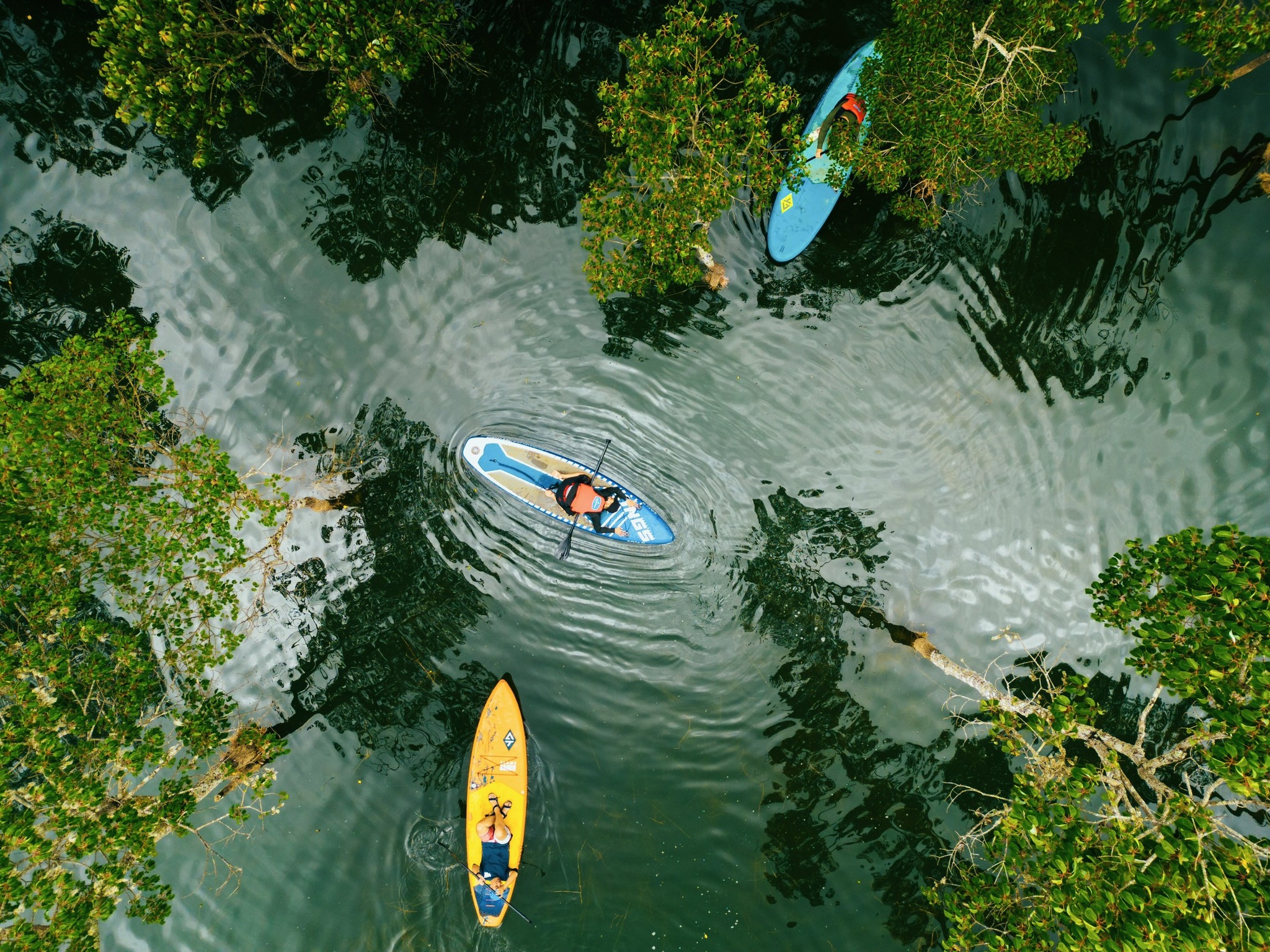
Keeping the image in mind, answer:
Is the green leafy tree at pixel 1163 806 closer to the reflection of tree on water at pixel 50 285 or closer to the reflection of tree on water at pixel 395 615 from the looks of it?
the reflection of tree on water at pixel 395 615

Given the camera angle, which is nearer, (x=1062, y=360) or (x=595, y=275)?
(x=595, y=275)

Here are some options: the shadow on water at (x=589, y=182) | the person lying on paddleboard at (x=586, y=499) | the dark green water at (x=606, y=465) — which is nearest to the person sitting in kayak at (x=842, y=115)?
the shadow on water at (x=589, y=182)

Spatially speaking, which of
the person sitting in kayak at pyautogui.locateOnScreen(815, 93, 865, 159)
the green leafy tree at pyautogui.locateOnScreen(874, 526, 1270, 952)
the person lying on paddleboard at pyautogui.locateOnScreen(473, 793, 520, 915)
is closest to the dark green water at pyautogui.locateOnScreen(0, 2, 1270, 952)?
the person lying on paddleboard at pyautogui.locateOnScreen(473, 793, 520, 915)

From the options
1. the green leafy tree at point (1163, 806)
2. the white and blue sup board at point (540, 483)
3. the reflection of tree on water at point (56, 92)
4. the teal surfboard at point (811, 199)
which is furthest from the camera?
the white and blue sup board at point (540, 483)

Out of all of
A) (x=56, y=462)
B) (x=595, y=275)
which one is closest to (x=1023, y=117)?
(x=595, y=275)

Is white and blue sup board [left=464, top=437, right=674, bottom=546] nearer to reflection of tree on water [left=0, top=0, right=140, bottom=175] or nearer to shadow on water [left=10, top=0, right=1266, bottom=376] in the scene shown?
shadow on water [left=10, top=0, right=1266, bottom=376]

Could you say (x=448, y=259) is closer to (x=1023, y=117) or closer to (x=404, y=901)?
(x=1023, y=117)
